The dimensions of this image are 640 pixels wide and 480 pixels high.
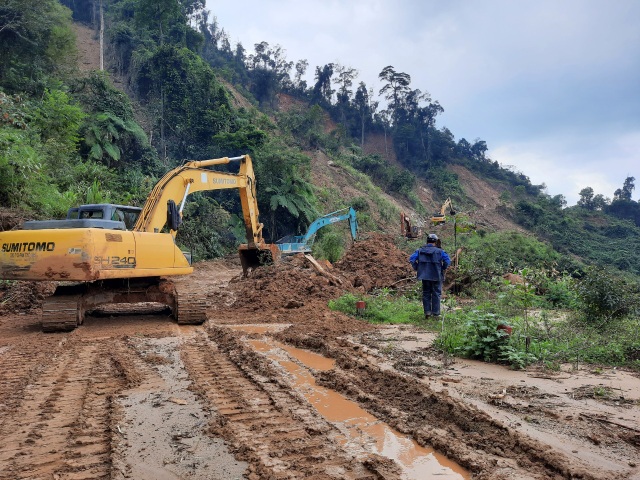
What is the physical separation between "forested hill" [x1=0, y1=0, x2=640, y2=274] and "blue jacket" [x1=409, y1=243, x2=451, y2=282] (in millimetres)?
1939

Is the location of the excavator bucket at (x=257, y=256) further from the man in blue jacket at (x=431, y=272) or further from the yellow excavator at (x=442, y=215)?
the yellow excavator at (x=442, y=215)

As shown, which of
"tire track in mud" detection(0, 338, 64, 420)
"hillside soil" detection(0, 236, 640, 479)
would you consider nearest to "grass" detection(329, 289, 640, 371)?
"hillside soil" detection(0, 236, 640, 479)

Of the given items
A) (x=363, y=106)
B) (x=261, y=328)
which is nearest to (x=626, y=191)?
(x=363, y=106)

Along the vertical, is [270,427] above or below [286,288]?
below

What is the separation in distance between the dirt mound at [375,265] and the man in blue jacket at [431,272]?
3.53 m

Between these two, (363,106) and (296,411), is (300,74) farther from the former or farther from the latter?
(296,411)

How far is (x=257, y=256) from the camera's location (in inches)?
525

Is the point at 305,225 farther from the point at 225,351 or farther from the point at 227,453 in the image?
the point at 227,453

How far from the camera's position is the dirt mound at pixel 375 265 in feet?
42.1

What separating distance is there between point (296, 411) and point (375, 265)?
10242 millimetres

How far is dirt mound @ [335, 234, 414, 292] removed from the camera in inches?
505

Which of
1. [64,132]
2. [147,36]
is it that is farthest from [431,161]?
[64,132]

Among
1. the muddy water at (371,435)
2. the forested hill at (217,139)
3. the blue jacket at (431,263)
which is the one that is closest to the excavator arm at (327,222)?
the forested hill at (217,139)

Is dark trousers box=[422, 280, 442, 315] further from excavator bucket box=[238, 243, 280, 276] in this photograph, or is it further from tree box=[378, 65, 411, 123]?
tree box=[378, 65, 411, 123]
